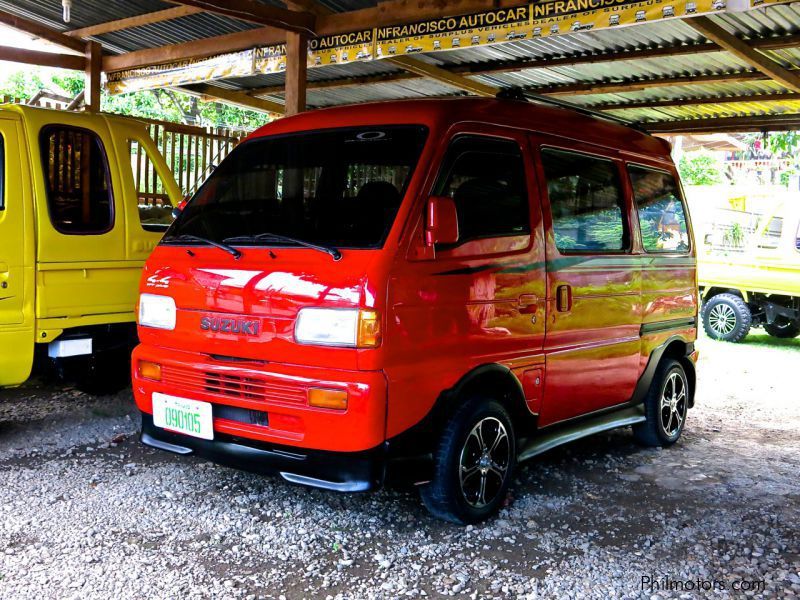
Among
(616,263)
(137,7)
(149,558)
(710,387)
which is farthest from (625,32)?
(149,558)

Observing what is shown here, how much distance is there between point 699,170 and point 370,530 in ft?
80.0

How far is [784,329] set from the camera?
1233 centimetres

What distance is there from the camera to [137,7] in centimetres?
873

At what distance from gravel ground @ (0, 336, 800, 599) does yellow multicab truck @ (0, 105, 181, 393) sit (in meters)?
0.69

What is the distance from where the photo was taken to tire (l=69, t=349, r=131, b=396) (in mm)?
6043

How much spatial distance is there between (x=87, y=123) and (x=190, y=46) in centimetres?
411

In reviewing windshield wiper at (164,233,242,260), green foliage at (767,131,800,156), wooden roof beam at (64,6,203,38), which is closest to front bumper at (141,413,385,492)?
windshield wiper at (164,233,242,260)

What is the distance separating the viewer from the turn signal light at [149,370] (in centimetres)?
404

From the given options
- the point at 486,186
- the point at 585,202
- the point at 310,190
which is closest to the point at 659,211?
the point at 585,202

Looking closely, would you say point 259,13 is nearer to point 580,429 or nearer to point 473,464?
point 580,429

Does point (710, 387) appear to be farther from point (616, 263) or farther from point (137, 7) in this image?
point (137, 7)

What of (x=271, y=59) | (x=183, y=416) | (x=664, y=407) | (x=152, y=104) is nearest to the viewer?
(x=183, y=416)

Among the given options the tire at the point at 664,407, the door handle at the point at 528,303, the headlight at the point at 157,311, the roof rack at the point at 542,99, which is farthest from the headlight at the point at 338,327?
the tire at the point at 664,407

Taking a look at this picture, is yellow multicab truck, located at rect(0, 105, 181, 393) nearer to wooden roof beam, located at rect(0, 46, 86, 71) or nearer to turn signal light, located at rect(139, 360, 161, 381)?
turn signal light, located at rect(139, 360, 161, 381)
